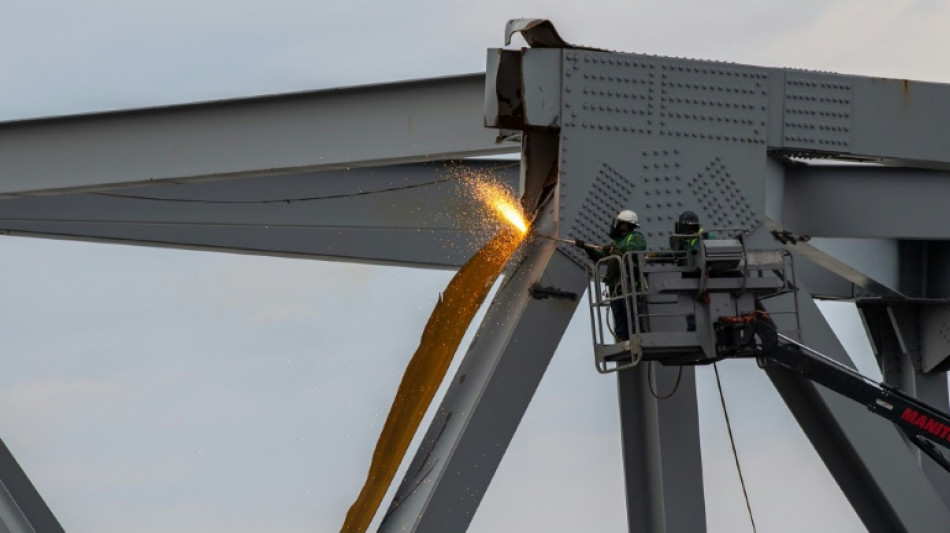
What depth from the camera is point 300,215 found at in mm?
20250

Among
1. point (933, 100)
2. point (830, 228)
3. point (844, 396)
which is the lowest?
point (844, 396)

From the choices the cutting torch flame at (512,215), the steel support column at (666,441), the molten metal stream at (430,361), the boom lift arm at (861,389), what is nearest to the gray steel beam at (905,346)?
the steel support column at (666,441)

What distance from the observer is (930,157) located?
17.7 meters

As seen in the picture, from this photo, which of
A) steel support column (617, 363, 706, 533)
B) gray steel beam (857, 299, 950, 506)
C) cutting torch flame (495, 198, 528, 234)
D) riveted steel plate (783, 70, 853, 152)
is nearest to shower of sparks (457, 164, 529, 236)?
cutting torch flame (495, 198, 528, 234)

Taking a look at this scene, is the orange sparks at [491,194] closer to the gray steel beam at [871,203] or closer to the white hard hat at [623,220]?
the white hard hat at [623,220]

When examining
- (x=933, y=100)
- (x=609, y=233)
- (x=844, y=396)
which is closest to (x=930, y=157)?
(x=933, y=100)

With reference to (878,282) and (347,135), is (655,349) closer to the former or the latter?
(347,135)

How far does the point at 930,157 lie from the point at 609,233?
353cm

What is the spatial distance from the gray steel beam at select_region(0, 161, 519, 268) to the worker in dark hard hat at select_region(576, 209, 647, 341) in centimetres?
415

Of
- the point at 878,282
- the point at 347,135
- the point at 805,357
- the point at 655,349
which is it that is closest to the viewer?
the point at 655,349

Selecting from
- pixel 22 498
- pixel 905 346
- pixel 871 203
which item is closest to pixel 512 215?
pixel 871 203

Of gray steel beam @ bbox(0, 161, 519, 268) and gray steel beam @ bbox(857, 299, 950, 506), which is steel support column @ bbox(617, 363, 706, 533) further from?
gray steel beam @ bbox(857, 299, 950, 506)

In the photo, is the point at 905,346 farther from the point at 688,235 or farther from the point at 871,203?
the point at 688,235

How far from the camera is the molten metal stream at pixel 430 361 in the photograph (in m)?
15.9
